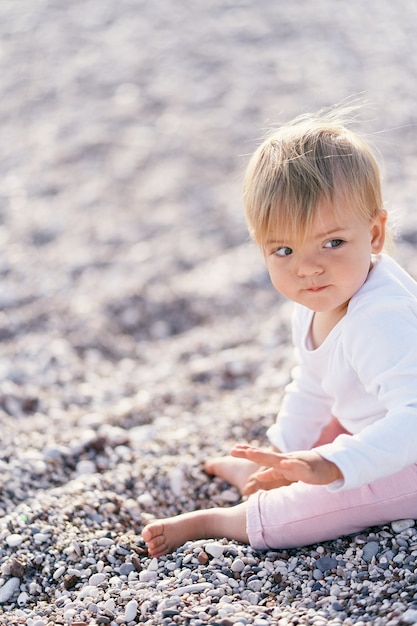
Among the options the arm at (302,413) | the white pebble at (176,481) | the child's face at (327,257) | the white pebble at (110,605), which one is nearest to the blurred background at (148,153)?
the white pebble at (176,481)

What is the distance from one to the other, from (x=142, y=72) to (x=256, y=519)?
8476mm

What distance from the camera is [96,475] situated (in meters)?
3.42

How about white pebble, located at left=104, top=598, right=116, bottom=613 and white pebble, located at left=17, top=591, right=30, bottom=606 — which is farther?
white pebble, located at left=17, top=591, right=30, bottom=606

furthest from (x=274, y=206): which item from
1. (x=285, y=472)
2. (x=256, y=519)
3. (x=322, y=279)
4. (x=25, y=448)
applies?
(x=25, y=448)

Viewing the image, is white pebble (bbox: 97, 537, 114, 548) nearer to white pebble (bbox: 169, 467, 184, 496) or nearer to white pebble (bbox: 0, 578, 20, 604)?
white pebble (bbox: 0, 578, 20, 604)

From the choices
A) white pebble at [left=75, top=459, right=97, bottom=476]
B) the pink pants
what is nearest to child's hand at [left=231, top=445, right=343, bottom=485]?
the pink pants

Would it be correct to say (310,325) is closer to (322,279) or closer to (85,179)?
(322,279)

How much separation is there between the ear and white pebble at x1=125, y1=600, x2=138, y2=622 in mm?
1428

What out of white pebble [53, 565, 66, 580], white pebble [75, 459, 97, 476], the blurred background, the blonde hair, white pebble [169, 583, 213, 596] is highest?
the blonde hair

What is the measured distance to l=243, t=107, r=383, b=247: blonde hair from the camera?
246 cm

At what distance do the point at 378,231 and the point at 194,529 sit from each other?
129 cm

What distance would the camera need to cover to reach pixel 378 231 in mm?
2629

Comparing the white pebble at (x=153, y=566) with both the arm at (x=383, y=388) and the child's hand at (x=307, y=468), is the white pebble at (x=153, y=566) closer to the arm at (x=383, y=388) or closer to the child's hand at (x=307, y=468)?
the child's hand at (x=307, y=468)

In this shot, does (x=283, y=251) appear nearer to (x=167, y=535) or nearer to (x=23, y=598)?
(x=167, y=535)
